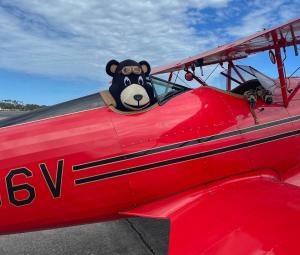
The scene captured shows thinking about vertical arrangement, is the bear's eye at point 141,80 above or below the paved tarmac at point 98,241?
above

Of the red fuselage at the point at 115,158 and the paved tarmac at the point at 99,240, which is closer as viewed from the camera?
the red fuselage at the point at 115,158

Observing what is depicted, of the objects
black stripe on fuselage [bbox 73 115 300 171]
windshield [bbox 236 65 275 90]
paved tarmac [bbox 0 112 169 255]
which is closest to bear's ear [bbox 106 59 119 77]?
black stripe on fuselage [bbox 73 115 300 171]

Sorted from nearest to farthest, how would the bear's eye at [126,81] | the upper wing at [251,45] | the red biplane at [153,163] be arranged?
the red biplane at [153,163] → the bear's eye at [126,81] → the upper wing at [251,45]

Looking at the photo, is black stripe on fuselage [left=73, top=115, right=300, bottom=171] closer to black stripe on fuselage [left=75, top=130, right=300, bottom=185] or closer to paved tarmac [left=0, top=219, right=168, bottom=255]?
black stripe on fuselage [left=75, top=130, right=300, bottom=185]

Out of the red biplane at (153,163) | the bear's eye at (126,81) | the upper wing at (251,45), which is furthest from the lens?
the upper wing at (251,45)

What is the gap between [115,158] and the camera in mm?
3334

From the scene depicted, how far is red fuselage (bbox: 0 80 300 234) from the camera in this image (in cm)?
326

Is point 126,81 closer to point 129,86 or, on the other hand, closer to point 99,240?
point 129,86

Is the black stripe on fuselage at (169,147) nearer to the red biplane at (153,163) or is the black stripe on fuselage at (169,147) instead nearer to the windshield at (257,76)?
the red biplane at (153,163)

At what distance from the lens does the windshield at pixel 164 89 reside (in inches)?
146

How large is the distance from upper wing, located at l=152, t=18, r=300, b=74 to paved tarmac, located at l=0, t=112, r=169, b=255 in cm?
226

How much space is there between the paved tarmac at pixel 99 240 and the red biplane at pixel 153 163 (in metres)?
0.91

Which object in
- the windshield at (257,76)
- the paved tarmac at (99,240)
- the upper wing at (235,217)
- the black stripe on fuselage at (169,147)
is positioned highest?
the windshield at (257,76)

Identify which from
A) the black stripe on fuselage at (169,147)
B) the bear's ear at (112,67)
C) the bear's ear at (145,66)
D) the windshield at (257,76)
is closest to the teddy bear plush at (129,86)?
the bear's ear at (112,67)
